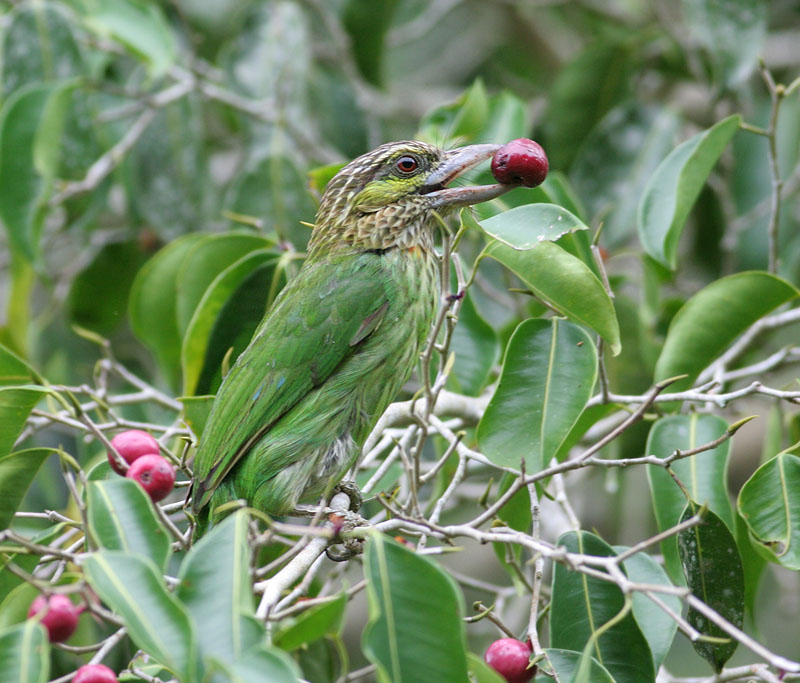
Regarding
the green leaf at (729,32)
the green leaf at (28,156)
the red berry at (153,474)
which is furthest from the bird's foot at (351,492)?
the green leaf at (729,32)

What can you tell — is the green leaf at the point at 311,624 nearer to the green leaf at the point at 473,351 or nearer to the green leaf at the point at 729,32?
the green leaf at the point at 473,351

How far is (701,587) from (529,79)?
4.44m

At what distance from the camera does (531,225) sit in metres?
2.13

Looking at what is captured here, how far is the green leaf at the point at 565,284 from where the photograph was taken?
89.2 inches

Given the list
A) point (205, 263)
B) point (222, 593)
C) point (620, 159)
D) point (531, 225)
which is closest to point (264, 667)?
point (222, 593)

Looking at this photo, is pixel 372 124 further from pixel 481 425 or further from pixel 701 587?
pixel 701 587

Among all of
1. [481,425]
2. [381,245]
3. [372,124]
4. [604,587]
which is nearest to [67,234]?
[372,124]

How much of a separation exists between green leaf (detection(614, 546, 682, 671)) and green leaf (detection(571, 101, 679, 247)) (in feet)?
7.28

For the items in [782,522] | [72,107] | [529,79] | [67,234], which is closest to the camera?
[782,522]

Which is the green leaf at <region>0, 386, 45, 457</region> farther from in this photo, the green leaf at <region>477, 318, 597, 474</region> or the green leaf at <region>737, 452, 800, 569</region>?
the green leaf at <region>737, 452, 800, 569</region>

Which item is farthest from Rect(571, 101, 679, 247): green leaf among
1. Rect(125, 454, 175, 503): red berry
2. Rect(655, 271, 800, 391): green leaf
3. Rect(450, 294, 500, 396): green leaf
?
Rect(125, 454, 175, 503): red berry

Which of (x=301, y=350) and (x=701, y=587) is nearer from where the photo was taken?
(x=701, y=587)

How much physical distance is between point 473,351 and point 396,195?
52cm

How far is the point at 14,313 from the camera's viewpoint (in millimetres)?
4117
